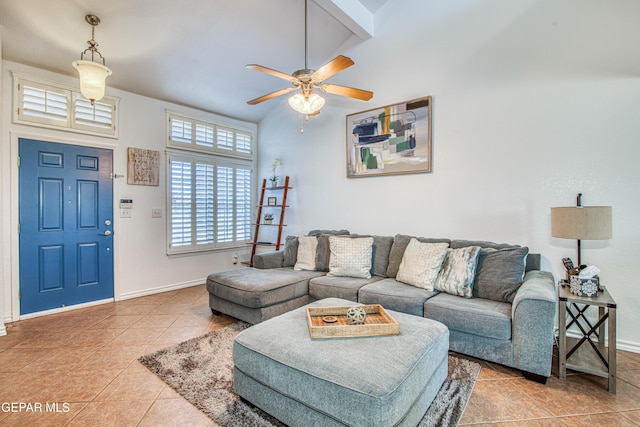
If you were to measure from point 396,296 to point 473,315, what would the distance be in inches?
24.7

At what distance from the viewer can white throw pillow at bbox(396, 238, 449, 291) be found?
287cm

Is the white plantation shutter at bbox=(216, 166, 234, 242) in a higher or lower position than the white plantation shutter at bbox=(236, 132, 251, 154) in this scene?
lower

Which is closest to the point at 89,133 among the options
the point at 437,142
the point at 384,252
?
the point at 384,252

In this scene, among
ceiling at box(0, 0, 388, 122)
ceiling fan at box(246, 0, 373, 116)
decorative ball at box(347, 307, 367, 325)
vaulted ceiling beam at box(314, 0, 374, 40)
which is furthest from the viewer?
vaulted ceiling beam at box(314, 0, 374, 40)

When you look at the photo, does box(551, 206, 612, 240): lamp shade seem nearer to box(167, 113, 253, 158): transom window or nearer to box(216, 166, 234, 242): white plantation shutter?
box(216, 166, 234, 242): white plantation shutter

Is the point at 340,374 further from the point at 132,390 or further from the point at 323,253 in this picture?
the point at 323,253

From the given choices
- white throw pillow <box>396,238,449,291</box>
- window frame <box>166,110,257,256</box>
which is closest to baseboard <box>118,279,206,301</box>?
window frame <box>166,110,257,256</box>

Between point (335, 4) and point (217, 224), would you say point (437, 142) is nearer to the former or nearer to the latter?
point (335, 4)

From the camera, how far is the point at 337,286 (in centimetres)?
315

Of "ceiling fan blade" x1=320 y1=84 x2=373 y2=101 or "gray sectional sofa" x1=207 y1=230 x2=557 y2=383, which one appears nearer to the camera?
"gray sectional sofa" x1=207 y1=230 x2=557 y2=383

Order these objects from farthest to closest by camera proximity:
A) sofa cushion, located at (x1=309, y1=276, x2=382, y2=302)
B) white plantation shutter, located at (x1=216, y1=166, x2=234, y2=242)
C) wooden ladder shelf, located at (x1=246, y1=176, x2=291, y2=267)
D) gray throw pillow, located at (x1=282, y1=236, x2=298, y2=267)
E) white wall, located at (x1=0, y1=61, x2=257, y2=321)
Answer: white plantation shutter, located at (x1=216, y1=166, x2=234, y2=242) < wooden ladder shelf, located at (x1=246, y1=176, x2=291, y2=267) < gray throw pillow, located at (x1=282, y1=236, x2=298, y2=267) < white wall, located at (x1=0, y1=61, x2=257, y2=321) < sofa cushion, located at (x1=309, y1=276, x2=382, y2=302)

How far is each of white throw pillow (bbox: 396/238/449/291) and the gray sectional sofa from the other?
0.07 metres

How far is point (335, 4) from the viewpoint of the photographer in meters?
3.30

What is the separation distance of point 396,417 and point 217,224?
423 cm
